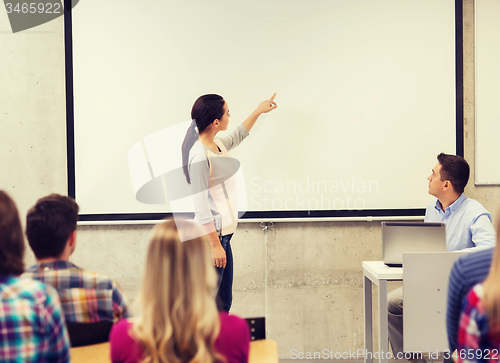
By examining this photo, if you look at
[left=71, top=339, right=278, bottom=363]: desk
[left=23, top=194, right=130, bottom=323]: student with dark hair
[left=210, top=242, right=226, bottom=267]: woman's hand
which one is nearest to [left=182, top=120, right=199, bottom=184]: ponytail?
[left=210, top=242, right=226, bottom=267]: woman's hand

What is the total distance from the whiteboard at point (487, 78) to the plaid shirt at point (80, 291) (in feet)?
9.12

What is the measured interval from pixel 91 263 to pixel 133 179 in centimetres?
71

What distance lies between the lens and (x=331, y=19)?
2.72m

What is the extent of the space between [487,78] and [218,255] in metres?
2.39

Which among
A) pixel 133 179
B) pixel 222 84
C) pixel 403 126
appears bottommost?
pixel 133 179

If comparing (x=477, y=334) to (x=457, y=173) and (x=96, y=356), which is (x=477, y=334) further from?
(x=457, y=173)

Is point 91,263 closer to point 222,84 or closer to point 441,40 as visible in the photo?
point 222,84

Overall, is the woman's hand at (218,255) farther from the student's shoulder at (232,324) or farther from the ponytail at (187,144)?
the student's shoulder at (232,324)

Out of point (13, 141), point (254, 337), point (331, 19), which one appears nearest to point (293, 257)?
point (254, 337)

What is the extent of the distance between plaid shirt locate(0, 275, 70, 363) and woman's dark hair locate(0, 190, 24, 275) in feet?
0.11

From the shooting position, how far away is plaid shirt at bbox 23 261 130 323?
109 cm

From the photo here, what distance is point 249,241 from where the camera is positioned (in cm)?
276

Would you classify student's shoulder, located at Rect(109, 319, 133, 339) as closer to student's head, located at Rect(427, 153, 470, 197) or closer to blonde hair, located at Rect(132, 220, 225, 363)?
blonde hair, located at Rect(132, 220, 225, 363)

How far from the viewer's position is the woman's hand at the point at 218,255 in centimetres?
204
